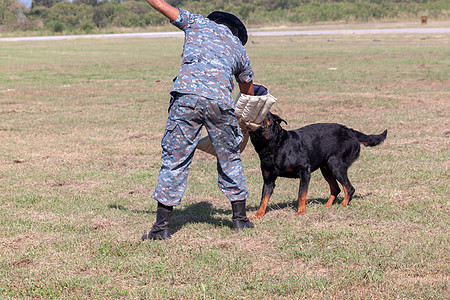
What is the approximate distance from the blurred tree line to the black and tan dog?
59348mm

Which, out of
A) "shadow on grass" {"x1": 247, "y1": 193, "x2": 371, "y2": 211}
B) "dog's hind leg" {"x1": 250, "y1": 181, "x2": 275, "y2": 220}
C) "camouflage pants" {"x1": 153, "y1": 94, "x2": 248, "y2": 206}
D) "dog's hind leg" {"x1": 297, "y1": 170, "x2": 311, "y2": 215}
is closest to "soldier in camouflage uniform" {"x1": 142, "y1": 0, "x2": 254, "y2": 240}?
"camouflage pants" {"x1": 153, "y1": 94, "x2": 248, "y2": 206}

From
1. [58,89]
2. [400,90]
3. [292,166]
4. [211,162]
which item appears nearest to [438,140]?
[211,162]

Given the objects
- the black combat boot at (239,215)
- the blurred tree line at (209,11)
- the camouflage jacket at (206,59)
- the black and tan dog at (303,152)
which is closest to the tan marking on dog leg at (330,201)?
the black and tan dog at (303,152)

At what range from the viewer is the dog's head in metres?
5.38

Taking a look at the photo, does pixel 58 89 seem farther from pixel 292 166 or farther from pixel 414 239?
pixel 414 239

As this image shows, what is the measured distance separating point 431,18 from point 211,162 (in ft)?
200

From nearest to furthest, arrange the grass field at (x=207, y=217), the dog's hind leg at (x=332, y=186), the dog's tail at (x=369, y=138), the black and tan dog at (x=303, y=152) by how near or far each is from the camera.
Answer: the grass field at (x=207, y=217), the black and tan dog at (x=303, y=152), the dog's hind leg at (x=332, y=186), the dog's tail at (x=369, y=138)

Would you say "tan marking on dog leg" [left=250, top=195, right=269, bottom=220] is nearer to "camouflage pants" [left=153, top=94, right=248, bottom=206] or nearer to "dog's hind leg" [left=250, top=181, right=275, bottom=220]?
"dog's hind leg" [left=250, top=181, right=275, bottom=220]

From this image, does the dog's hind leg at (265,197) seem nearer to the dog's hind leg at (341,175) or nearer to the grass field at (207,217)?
the grass field at (207,217)

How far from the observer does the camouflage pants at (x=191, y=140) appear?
4.61 meters

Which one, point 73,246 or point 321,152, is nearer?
point 73,246

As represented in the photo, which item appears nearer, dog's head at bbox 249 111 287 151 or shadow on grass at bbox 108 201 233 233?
dog's head at bbox 249 111 287 151

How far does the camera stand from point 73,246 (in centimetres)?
485

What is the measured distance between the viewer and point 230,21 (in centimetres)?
492
